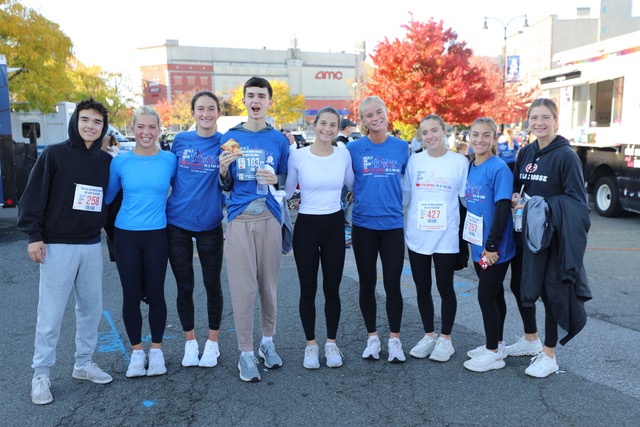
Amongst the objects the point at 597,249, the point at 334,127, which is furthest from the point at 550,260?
the point at 597,249

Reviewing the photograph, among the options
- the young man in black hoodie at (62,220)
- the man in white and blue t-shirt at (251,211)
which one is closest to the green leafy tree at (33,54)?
the young man in black hoodie at (62,220)

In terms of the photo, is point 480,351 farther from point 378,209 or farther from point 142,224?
point 142,224

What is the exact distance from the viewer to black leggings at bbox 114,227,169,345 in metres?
3.77

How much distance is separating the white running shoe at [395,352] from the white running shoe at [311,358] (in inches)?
22.3

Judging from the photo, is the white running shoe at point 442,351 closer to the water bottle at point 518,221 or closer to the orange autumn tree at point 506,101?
the water bottle at point 518,221

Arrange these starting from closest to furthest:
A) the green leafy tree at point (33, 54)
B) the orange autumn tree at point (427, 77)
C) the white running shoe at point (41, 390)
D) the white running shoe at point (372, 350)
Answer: the white running shoe at point (41, 390) → the white running shoe at point (372, 350) → the green leafy tree at point (33, 54) → the orange autumn tree at point (427, 77)

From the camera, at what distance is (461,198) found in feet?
13.5

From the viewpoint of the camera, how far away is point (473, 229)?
3984 millimetres

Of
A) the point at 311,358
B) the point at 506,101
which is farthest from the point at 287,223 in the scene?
the point at 506,101

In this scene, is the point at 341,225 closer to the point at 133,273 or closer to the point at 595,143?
the point at 133,273

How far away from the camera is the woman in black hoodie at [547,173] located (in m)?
3.67

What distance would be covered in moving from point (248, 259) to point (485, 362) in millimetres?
1918

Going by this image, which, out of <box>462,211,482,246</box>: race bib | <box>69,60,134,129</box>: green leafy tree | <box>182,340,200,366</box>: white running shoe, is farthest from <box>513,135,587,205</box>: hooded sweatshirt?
<box>69,60,134,129</box>: green leafy tree

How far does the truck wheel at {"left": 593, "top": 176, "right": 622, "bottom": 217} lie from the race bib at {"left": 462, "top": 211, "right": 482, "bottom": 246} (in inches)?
328
